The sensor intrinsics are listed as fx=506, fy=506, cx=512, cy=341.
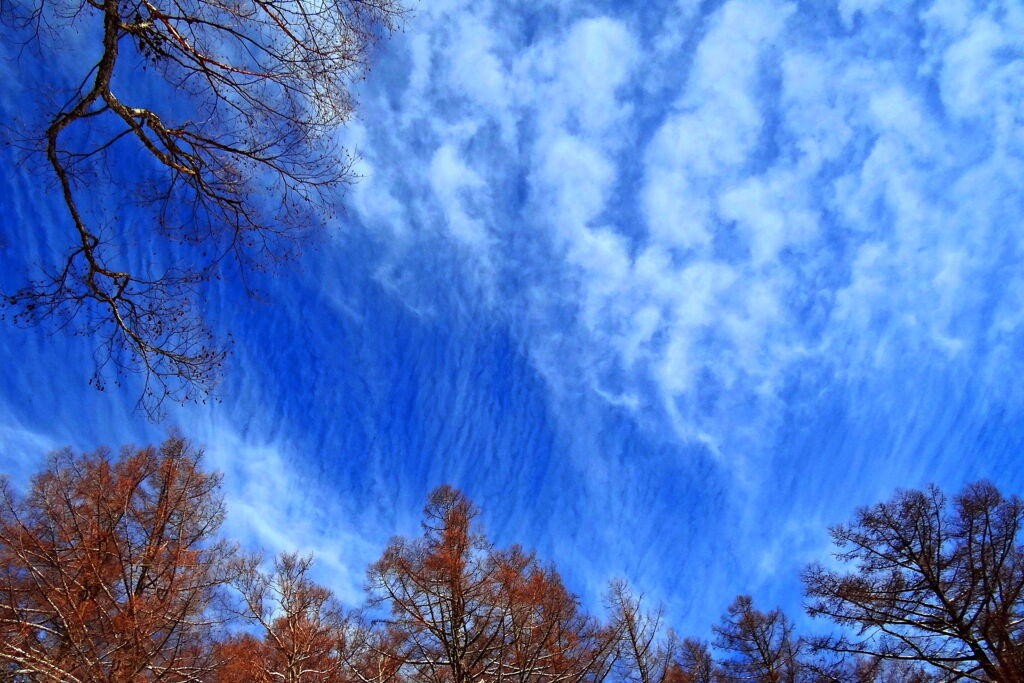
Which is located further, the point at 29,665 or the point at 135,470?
the point at 135,470

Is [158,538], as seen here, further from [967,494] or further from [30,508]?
[967,494]

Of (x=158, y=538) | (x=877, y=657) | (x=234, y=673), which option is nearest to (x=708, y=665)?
(x=877, y=657)

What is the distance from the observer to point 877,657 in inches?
463

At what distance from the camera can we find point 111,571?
9773 millimetres

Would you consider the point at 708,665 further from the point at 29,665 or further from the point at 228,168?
the point at 228,168

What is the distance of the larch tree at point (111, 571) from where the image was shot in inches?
243

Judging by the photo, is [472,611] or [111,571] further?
[111,571]

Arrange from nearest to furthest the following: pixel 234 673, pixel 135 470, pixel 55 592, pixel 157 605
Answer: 1. pixel 55 592
2. pixel 157 605
3. pixel 234 673
4. pixel 135 470

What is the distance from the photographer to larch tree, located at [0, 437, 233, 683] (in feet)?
20.2

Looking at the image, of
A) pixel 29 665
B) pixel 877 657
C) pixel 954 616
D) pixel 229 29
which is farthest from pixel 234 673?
pixel 954 616

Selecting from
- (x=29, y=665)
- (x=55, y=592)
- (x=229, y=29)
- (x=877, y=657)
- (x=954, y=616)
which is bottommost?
(x=29, y=665)

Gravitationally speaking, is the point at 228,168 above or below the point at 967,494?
below

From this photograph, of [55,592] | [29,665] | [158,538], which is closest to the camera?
[29,665]

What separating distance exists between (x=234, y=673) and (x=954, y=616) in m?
14.9
